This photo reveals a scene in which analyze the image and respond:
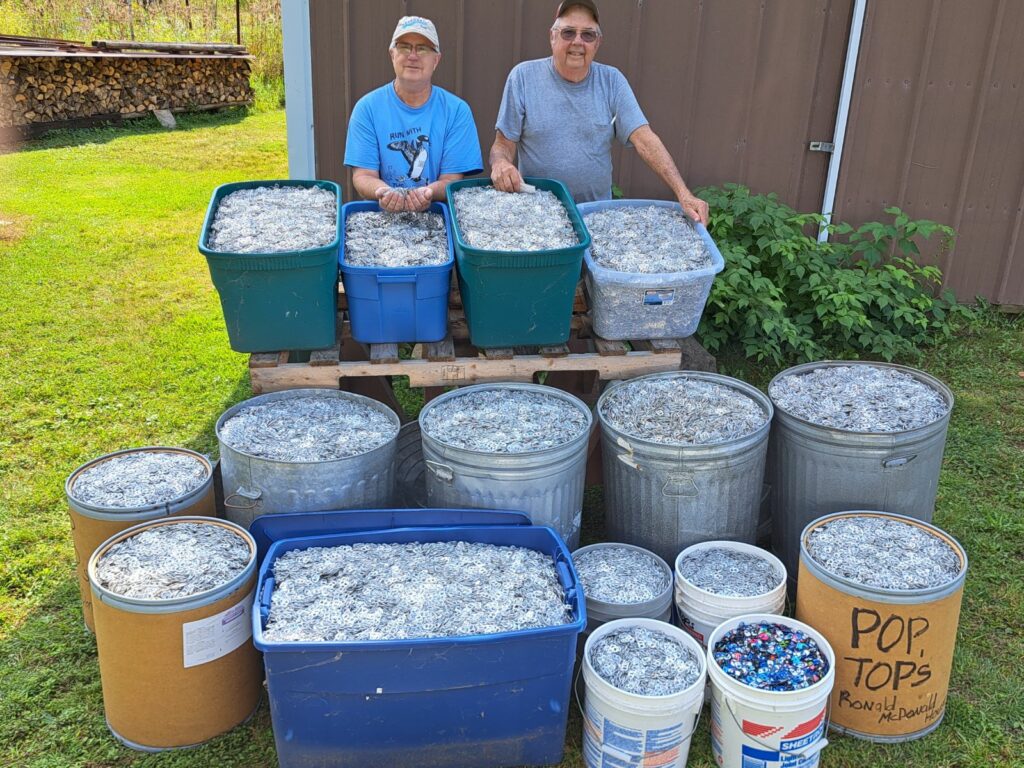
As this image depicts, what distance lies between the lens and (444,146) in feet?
12.7

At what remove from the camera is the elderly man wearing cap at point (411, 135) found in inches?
144

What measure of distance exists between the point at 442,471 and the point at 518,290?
2.41ft

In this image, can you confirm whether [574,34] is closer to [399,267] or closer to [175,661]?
[399,267]

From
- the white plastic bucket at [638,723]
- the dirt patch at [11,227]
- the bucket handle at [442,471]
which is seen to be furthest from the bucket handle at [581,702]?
the dirt patch at [11,227]

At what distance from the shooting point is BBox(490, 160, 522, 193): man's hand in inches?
148

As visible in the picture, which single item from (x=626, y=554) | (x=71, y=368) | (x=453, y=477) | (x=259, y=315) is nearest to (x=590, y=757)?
(x=626, y=554)

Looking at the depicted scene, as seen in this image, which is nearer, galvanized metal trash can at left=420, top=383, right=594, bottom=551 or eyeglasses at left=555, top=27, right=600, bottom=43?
galvanized metal trash can at left=420, top=383, right=594, bottom=551

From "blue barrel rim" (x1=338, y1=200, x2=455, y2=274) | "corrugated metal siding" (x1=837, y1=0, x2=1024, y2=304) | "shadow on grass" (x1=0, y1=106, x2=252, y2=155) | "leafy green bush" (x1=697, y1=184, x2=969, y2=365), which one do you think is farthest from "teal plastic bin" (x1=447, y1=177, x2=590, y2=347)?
"shadow on grass" (x1=0, y1=106, x2=252, y2=155)

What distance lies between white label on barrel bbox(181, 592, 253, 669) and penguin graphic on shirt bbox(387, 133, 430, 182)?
1930 mm

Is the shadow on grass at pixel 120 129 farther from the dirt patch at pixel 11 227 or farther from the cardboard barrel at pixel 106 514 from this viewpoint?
the cardboard barrel at pixel 106 514

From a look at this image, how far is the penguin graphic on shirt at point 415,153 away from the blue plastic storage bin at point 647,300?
2.67ft

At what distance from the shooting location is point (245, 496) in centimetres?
302

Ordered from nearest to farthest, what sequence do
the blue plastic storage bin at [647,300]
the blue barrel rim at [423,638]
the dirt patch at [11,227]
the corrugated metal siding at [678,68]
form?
the blue barrel rim at [423,638], the blue plastic storage bin at [647,300], the corrugated metal siding at [678,68], the dirt patch at [11,227]

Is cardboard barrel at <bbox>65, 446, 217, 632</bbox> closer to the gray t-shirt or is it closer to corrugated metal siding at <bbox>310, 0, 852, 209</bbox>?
the gray t-shirt
